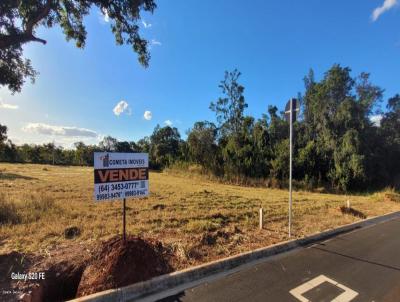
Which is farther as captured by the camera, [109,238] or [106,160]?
[109,238]

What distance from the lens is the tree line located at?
74.5 ft

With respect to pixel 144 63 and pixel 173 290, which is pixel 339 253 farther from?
pixel 144 63

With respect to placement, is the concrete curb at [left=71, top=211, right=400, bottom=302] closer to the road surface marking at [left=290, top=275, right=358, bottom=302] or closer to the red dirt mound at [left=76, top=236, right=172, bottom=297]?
the red dirt mound at [left=76, top=236, right=172, bottom=297]

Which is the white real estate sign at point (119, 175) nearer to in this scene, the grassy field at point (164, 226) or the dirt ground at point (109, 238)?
the dirt ground at point (109, 238)

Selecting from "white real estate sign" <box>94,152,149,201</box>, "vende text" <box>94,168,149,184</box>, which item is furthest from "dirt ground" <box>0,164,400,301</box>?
"vende text" <box>94,168,149,184</box>

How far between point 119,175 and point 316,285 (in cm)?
367

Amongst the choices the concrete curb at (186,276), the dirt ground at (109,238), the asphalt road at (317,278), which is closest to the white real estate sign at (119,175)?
the dirt ground at (109,238)

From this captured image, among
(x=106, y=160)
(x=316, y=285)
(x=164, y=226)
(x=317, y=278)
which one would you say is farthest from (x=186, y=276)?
(x=164, y=226)

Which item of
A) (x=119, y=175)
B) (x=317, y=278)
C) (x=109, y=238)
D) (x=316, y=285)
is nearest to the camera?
(x=316, y=285)

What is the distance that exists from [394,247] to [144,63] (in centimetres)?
1015

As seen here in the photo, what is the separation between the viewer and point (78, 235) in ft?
18.6

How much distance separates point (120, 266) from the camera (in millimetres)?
3590

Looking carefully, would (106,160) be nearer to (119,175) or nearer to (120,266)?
(119,175)

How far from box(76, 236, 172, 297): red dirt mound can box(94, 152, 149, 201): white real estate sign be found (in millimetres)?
840
